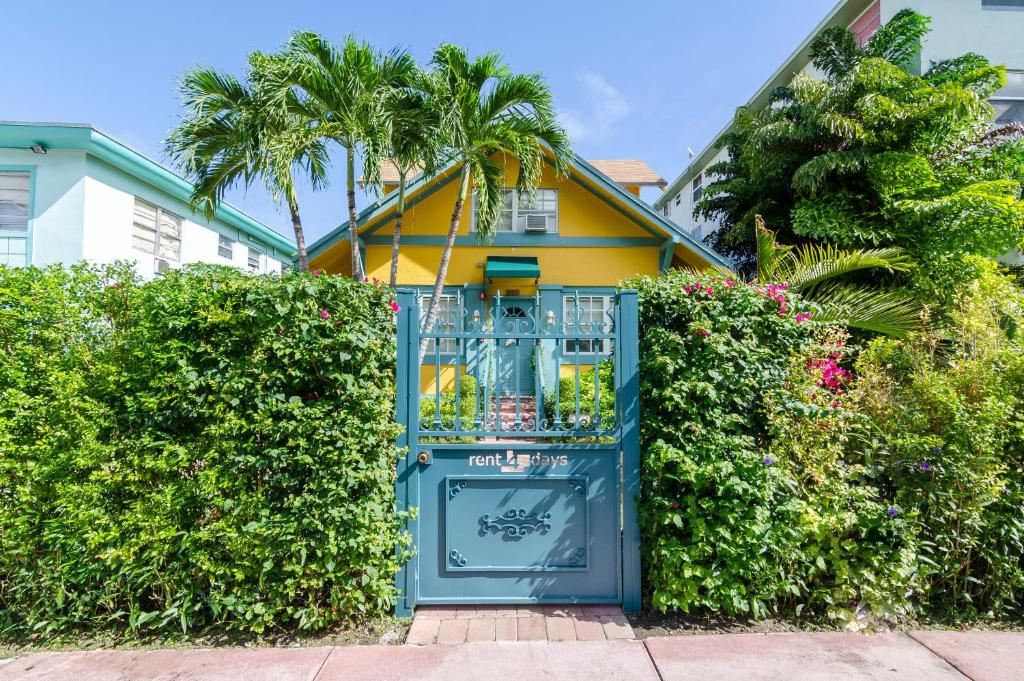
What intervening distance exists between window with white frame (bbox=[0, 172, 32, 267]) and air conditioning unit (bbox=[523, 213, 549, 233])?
9171mm

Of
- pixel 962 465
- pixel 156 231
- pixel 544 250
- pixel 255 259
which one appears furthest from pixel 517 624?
pixel 255 259

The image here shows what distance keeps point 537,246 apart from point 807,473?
8277 millimetres

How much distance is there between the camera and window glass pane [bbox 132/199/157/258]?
33.6 feet

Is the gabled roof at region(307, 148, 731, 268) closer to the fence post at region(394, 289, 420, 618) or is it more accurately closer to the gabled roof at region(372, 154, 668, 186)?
the gabled roof at region(372, 154, 668, 186)

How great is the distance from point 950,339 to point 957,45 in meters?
10.9

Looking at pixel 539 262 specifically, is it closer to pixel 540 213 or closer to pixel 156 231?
pixel 540 213

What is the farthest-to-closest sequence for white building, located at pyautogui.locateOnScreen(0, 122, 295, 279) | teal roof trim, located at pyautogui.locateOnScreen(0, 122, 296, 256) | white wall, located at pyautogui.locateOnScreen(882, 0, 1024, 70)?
white wall, located at pyautogui.locateOnScreen(882, 0, 1024, 70) → white building, located at pyautogui.locateOnScreen(0, 122, 295, 279) → teal roof trim, located at pyautogui.locateOnScreen(0, 122, 296, 256)

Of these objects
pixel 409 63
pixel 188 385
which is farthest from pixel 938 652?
pixel 409 63

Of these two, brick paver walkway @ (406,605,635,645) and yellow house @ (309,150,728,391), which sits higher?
yellow house @ (309,150,728,391)

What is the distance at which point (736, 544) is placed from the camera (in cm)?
338

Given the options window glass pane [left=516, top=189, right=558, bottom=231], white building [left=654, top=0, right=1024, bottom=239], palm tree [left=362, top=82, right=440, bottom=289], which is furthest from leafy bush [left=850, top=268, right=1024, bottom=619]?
white building [left=654, top=0, right=1024, bottom=239]

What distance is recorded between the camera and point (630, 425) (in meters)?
3.72

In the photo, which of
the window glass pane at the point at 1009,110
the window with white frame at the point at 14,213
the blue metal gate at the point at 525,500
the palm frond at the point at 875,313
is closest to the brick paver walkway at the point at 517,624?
the blue metal gate at the point at 525,500

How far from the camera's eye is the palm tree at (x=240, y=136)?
759cm
